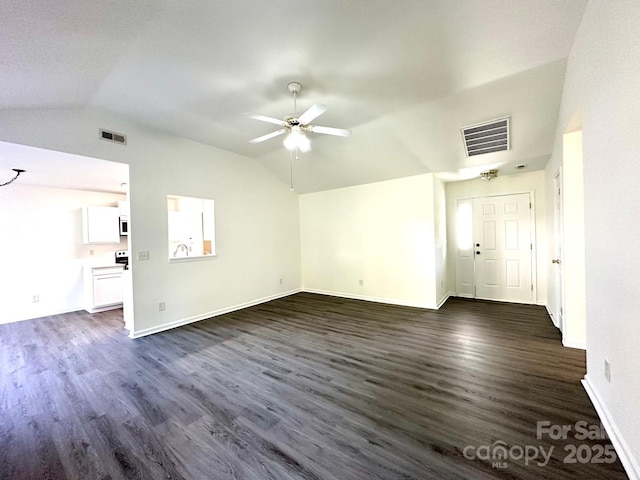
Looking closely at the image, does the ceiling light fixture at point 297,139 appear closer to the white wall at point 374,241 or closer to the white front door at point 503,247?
the white wall at point 374,241

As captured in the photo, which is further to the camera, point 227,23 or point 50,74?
point 50,74

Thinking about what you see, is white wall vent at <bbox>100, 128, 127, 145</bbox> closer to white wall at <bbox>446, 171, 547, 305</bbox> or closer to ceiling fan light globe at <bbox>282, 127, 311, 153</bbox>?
ceiling fan light globe at <bbox>282, 127, 311, 153</bbox>

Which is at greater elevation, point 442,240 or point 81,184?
point 81,184

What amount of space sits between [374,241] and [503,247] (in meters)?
2.54

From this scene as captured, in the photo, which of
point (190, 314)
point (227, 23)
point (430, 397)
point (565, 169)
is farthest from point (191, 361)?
point (565, 169)

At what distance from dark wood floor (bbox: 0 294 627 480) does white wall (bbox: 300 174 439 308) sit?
1.32 meters

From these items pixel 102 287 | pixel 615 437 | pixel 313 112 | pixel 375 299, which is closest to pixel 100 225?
pixel 102 287

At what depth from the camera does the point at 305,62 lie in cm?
234

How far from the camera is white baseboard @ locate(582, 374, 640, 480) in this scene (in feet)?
4.25

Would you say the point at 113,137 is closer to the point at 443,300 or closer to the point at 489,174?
the point at 489,174

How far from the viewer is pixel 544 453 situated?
4.90 ft

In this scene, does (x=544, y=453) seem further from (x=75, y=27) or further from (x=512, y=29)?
(x=75, y=27)

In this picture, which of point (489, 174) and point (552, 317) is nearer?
point (552, 317)

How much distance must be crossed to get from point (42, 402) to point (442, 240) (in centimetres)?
587
